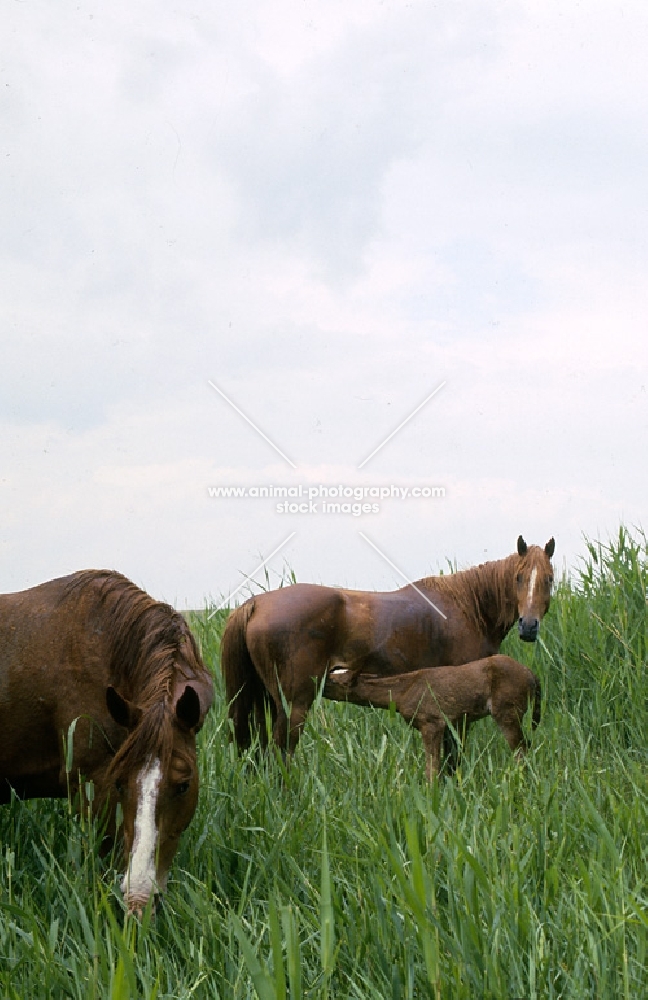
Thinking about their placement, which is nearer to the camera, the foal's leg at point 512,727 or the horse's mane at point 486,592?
the foal's leg at point 512,727

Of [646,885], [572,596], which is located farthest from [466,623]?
[646,885]

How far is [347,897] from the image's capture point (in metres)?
3.71

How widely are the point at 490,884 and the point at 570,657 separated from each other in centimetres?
536

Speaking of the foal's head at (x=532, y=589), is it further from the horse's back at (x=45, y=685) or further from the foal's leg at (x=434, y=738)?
the horse's back at (x=45, y=685)

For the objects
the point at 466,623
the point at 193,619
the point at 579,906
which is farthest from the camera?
the point at 193,619

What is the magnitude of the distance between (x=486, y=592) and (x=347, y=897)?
394 centimetres

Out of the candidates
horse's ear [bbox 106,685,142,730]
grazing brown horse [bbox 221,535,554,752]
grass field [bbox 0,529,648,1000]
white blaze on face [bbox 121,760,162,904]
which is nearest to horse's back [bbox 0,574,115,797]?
grass field [bbox 0,529,648,1000]

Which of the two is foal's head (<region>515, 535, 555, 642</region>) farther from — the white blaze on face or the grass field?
the white blaze on face

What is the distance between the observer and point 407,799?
4316 mm

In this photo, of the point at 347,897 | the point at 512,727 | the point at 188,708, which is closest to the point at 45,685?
the point at 188,708

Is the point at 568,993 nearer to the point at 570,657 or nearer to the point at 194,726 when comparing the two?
the point at 194,726

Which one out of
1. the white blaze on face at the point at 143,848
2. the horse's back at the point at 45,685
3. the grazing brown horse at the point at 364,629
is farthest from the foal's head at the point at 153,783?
the grazing brown horse at the point at 364,629

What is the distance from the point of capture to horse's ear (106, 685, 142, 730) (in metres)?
3.88

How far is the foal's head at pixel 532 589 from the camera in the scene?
7.00 m
